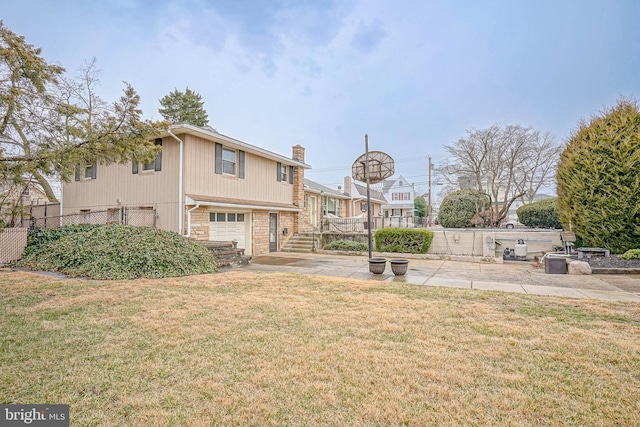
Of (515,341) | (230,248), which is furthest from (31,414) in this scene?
(230,248)

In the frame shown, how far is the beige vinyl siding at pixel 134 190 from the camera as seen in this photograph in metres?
11.2

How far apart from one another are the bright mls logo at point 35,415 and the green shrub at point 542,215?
65.9 feet

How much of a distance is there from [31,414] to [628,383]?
5019 millimetres

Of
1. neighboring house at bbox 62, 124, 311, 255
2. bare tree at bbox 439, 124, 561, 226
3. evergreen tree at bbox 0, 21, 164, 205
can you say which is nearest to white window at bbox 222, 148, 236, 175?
neighboring house at bbox 62, 124, 311, 255

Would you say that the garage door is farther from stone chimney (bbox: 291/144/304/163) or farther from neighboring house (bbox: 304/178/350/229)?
stone chimney (bbox: 291/144/304/163)

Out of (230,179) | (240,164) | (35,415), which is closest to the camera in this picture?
(35,415)

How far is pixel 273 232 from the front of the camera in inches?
599

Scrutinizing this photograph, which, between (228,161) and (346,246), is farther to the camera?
(346,246)

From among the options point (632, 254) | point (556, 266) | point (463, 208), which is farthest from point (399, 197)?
point (556, 266)

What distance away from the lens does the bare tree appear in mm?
20219

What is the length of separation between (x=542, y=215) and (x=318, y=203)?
13027 millimetres

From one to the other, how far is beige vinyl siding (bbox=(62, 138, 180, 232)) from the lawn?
5.95 metres

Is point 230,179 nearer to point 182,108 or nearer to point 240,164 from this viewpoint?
point 240,164

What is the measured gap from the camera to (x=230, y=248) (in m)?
10.8
